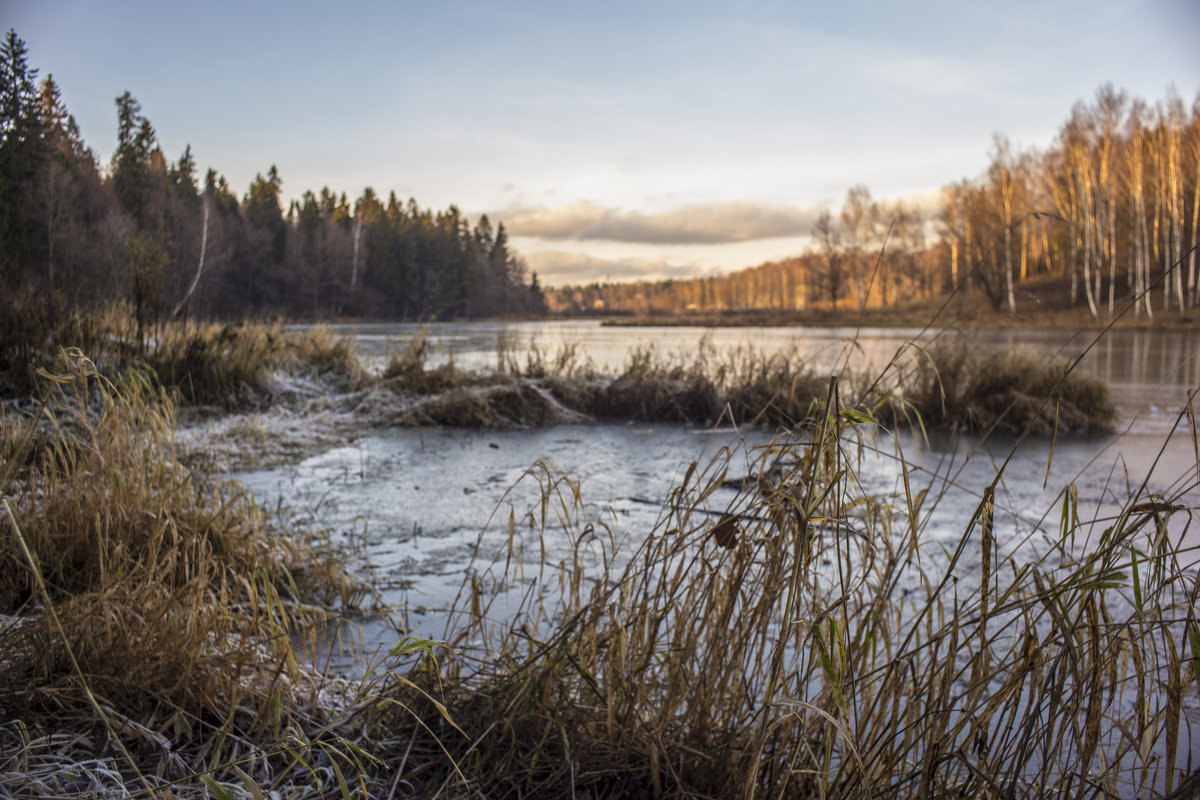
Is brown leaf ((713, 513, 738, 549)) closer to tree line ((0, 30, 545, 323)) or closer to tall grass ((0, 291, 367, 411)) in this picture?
tall grass ((0, 291, 367, 411))

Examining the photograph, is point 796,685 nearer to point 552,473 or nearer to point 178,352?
point 552,473

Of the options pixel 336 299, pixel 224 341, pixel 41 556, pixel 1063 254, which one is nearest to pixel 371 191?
pixel 336 299

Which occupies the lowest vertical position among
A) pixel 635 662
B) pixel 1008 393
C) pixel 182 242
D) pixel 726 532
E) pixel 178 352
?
pixel 635 662

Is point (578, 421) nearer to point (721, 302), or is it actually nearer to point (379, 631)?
point (379, 631)

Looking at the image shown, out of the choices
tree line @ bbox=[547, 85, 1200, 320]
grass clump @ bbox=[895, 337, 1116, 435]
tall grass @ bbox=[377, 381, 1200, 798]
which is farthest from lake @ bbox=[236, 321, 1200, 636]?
tree line @ bbox=[547, 85, 1200, 320]

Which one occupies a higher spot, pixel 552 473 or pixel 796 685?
pixel 552 473

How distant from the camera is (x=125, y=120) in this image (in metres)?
11.5

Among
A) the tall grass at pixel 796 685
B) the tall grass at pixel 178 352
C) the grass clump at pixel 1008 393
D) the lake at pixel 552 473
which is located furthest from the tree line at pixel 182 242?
Result: the grass clump at pixel 1008 393

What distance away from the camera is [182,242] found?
55.8 feet

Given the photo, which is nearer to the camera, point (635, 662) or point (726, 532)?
point (726, 532)

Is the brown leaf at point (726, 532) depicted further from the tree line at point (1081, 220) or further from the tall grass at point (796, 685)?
the tree line at point (1081, 220)

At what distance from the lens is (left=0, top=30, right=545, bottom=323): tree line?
193 inches

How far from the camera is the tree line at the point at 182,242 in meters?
4.91

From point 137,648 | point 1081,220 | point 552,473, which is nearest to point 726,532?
point 552,473
